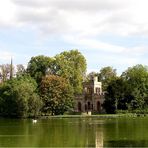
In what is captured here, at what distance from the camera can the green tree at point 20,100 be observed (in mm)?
97181

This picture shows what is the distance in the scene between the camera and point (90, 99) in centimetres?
12825

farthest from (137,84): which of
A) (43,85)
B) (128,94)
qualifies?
(43,85)

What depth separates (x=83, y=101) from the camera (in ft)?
418

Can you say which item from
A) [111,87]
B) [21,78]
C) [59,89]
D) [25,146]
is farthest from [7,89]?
[25,146]

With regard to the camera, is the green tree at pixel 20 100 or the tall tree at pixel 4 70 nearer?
the green tree at pixel 20 100

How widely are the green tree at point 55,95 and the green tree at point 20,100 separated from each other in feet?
13.9

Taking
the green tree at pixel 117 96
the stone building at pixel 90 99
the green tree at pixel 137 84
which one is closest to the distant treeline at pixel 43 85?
the stone building at pixel 90 99

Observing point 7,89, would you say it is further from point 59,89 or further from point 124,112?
point 124,112

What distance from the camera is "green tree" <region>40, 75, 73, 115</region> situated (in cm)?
10651

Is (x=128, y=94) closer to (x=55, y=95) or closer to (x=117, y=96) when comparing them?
(x=117, y=96)

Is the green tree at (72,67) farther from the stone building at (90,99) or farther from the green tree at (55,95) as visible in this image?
the green tree at (55,95)

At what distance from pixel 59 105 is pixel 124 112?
45.3 feet

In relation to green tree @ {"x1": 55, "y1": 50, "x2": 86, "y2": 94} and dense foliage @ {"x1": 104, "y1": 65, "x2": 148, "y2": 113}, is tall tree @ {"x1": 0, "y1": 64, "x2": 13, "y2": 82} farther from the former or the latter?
dense foliage @ {"x1": 104, "y1": 65, "x2": 148, "y2": 113}

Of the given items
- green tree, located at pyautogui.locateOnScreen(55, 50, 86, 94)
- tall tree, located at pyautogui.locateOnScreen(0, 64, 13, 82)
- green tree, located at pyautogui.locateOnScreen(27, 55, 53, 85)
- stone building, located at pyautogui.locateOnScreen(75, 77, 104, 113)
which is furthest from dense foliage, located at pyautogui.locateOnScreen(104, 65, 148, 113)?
tall tree, located at pyautogui.locateOnScreen(0, 64, 13, 82)
